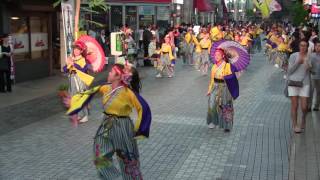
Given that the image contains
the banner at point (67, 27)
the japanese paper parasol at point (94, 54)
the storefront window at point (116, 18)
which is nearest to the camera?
the japanese paper parasol at point (94, 54)

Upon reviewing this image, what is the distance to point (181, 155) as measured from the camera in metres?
8.52

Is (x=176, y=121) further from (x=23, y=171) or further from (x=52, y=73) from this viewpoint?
(x=52, y=73)

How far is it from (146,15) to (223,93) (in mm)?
18741

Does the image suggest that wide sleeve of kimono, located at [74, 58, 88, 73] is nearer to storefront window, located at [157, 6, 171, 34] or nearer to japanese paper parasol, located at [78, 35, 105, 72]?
japanese paper parasol, located at [78, 35, 105, 72]

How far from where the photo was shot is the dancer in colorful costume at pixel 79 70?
1020 cm

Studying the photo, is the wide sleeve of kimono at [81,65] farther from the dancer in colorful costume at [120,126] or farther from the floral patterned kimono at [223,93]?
the dancer in colorful costume at [120,126]

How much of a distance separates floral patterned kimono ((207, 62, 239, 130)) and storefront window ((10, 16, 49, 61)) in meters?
8.94

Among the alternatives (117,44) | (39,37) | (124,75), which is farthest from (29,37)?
(124,75)

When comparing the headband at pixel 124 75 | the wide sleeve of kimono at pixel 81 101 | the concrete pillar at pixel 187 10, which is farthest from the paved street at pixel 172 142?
the concrete pillar at pixel 187 10

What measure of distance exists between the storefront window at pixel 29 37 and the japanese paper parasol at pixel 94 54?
812 centimetres

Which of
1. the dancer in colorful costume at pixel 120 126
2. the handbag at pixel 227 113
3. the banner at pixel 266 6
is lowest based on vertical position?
the handbag at pixel 227 113

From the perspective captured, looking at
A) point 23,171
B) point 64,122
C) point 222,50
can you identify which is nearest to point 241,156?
point 222,50

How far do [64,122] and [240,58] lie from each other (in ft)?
12.5

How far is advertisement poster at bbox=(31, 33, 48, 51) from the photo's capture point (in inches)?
735
